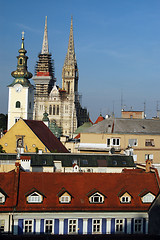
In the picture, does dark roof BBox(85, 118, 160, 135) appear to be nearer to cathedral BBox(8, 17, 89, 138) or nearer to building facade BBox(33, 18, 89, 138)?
cathedral BBox(8, 17, 89, 138)

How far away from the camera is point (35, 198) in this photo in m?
26.5

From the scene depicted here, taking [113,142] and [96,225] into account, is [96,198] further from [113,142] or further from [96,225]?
[113,142]

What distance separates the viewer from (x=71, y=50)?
548 feet

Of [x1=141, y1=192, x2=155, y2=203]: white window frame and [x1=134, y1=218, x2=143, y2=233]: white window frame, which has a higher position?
[x1=141, y1=192, x2=155, y2=203]: white window frame

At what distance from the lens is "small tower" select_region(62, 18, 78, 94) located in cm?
15988

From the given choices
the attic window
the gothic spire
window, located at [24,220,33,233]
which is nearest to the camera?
window, located at [24,220,33,233]

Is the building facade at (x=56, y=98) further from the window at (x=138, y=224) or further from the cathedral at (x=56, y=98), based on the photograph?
the window at (x=138, y=224)

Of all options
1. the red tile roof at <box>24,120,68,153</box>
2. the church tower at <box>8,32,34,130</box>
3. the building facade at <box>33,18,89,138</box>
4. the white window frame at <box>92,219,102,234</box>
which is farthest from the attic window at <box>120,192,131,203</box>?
the building facade at <box>33,18,89,138</box>

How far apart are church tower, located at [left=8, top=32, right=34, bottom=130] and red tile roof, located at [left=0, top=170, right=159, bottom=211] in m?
53.6

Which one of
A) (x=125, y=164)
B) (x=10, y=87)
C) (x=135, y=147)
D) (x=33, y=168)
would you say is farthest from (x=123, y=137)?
(x=10, y=87)

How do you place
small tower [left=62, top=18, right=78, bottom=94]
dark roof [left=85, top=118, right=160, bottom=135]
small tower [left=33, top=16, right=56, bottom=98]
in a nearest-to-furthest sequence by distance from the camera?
dark roof [left=85, top=118, right=160, bottom=135], small tower [left=33, top=16, right=56, bottom=98], small tower [left=62, top=18, right=78, bottom=94]

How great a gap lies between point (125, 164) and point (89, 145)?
39.1ft

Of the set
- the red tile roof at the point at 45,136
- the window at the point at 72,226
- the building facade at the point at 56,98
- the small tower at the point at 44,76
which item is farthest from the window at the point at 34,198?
the small tower at the point at 44,76

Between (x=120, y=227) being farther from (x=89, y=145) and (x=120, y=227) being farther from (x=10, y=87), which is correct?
(x=10, y=87)
